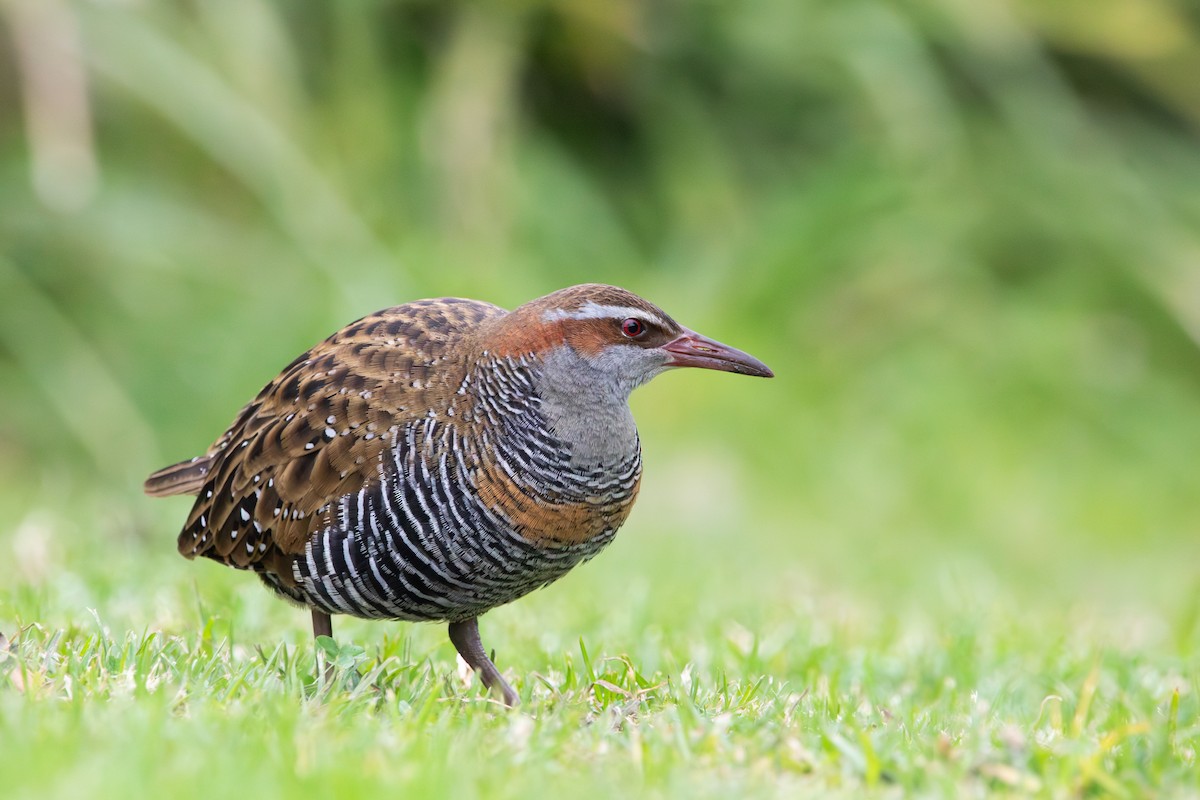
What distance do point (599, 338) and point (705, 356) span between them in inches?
12.9

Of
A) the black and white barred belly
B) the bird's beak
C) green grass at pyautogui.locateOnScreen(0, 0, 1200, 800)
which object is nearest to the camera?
the black and white barred belly

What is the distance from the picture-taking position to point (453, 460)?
395cm

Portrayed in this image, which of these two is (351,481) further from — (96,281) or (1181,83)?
(1181,83)

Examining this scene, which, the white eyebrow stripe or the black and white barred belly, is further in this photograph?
the white eyebrow stripe

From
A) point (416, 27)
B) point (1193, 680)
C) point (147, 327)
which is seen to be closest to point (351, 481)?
point (1193, 680)

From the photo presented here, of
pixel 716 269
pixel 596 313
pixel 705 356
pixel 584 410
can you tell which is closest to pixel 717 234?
pixel 716 269

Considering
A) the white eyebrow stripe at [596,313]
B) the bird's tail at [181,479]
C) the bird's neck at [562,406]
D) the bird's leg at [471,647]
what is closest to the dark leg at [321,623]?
the bird's leg at [471,647]

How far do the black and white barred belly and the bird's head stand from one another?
0.84 feet

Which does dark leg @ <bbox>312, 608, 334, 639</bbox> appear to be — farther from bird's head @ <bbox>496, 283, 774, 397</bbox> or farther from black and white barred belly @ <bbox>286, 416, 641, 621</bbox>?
bird's head @ <bbox>496, 283, 774, 397</bbox>

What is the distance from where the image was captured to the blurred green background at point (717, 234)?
882 centimetres

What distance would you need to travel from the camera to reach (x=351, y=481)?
13.3ft

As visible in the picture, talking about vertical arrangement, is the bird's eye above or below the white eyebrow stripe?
below

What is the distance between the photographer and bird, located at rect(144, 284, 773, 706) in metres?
3.90

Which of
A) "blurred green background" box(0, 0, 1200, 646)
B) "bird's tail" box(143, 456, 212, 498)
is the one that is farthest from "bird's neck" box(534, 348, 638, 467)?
"blurred green background" box(0, 0, 1200, 646)
